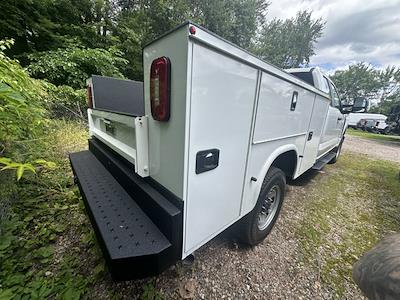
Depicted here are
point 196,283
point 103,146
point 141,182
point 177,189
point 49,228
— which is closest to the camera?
point 177,189

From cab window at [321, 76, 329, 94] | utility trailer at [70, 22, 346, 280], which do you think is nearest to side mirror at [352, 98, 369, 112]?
cab window at [321, 76, 329, 94]

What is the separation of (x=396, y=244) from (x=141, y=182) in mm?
1530

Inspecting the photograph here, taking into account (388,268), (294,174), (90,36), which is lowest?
(294,174)

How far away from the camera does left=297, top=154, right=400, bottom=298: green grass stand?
6.22ft

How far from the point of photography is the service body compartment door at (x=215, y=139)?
981mm

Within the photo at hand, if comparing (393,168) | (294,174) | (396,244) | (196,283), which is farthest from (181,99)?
(393,168)

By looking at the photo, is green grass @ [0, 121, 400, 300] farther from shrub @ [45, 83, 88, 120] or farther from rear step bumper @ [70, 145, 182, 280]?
shrub @ [45, 83, 88, 120]

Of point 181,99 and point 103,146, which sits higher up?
point 181,99

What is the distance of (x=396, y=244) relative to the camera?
0.96 m

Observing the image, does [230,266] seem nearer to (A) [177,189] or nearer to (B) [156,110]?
(A) [177,189]

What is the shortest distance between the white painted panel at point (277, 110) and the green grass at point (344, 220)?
1.34m

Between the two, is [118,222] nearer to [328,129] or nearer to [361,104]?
[328,129]

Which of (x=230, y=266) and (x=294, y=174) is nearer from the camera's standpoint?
(x=230, y=266)

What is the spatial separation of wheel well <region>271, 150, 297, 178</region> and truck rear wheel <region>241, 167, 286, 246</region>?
0.25 m
